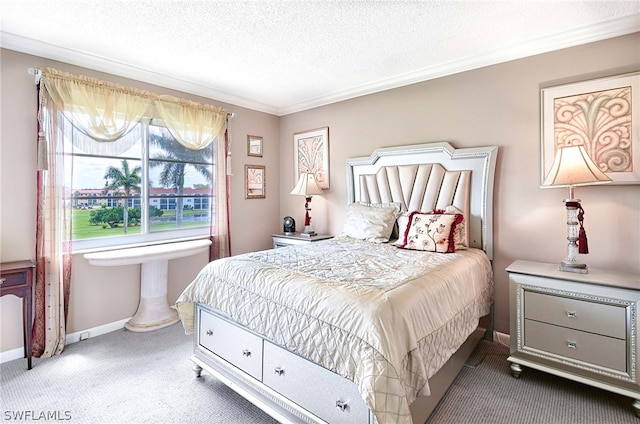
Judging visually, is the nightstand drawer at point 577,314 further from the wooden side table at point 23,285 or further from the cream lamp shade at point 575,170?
the wooden side table at point 23,285

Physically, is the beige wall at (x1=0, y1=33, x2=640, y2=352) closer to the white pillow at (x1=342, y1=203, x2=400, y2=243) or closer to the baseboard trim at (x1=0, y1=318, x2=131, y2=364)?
the baseboard trim at (x1=0, y1=318, x2=131, y2=364)

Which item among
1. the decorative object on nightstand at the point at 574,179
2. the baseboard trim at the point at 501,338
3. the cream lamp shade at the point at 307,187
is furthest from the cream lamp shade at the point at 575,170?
the cream lamp shade at the point at 307,187

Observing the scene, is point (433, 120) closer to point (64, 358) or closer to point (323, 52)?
point (323, 52)

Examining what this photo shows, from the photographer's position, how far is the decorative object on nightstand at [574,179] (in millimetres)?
2111

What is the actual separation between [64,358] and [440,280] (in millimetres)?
3063

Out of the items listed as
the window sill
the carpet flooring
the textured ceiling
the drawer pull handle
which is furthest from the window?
the drawer pull handle

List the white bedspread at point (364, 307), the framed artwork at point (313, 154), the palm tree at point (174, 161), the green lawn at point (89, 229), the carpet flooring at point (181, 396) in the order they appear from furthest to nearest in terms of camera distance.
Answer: the framed artwork at point (313, 154), the palm tree at point (174, 161), the green lawn at point (89, 229), the carpet flooring at point (181, 396), the white bedspread at point (364, 307)

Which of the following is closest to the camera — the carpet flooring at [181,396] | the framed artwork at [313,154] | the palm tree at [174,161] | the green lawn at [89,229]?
the carpet flooring at [181,396]

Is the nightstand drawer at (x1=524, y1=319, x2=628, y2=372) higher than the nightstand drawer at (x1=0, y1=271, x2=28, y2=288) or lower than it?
lower

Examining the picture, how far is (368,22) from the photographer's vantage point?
233 cm

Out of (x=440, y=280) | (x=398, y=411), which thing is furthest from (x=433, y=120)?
(x=398, y=411)

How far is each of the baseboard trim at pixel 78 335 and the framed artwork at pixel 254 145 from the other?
2511mm

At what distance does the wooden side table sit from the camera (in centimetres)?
229

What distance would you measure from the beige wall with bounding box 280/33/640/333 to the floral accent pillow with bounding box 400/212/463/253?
0.54 m
